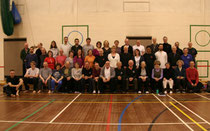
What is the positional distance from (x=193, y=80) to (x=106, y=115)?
188 inches

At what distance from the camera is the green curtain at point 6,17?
10.1 metres

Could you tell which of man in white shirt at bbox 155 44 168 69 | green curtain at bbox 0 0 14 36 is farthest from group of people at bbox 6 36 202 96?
green curtain at bbox 0 0 14 36

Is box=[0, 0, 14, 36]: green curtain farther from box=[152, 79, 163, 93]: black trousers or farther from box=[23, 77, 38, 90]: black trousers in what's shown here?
box=[152, 79, 163, 93]: black trousers

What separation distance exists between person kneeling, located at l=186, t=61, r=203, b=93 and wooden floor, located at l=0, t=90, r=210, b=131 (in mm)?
1573

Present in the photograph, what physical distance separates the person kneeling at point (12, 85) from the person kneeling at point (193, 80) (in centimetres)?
637

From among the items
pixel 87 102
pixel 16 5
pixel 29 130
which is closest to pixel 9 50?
pixel 16 5

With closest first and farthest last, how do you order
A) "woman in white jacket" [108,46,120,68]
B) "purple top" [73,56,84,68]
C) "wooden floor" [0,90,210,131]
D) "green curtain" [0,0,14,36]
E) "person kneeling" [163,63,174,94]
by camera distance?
"wooden floor" [0,90,210,131] < "person kneeling" [163,63,174,94] < "woman in white jacket" [108,46,120,68] < "purple top" [73,56,84,68] < "green curtain" [0,0,14,36]

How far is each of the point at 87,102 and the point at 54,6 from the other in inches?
251

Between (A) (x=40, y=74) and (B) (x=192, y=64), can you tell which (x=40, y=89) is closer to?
(A) (x=40, y=74)

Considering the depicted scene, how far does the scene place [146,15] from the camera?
34.1ft

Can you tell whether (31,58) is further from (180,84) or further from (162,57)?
(180,84)

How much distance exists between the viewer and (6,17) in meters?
10.1

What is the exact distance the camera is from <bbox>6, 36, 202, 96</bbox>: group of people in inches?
316

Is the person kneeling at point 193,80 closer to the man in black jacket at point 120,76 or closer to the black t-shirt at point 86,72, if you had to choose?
the man in black jacket at point 120,76
